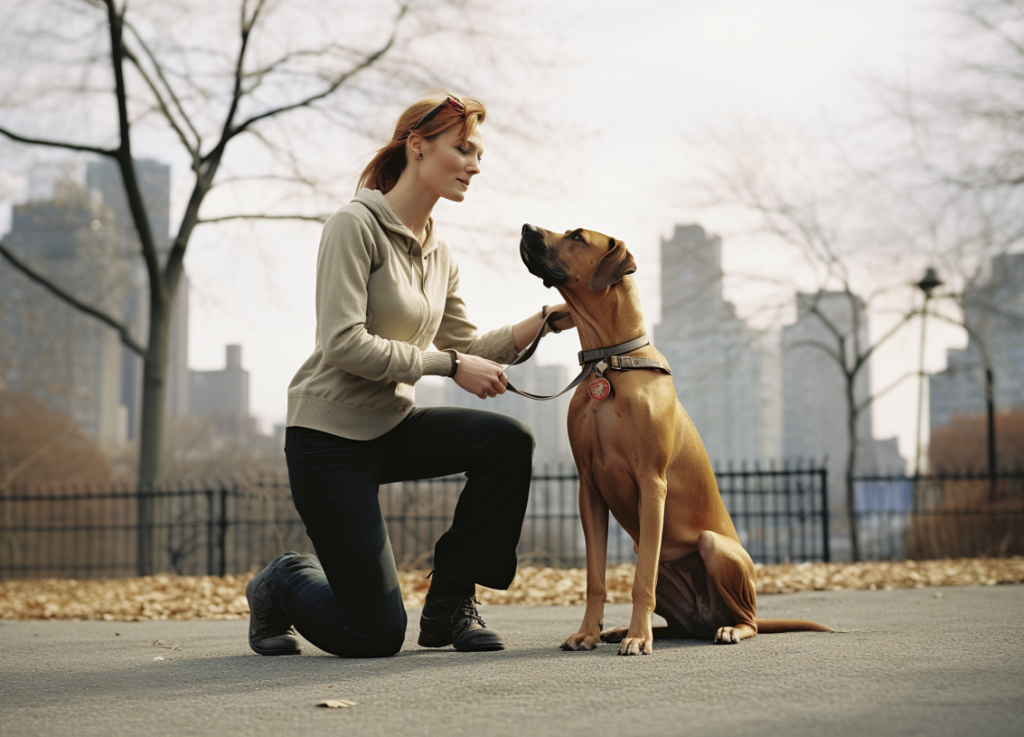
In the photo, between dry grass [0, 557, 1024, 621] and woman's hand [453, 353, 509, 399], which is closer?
woman's hand [453, 353, 509, 399]

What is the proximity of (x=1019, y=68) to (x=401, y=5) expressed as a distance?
10.2 meters

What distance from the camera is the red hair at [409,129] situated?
3.52 m

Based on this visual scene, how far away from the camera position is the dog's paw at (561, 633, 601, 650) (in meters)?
3.23

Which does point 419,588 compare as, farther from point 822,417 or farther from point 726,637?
point 822,417

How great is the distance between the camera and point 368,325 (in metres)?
3.50

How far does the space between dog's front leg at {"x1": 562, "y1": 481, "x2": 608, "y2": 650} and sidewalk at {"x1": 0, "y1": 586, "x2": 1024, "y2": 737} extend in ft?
0.33

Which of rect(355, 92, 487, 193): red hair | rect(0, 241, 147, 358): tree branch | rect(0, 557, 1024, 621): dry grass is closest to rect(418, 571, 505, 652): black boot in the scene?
rect(355, 92, 487, 193): red hair

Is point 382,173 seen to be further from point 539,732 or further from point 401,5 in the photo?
point 401,5

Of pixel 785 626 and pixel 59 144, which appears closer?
pixel 785 626

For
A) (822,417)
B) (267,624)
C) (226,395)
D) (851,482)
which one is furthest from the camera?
(822,417)

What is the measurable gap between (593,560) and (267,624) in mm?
1417

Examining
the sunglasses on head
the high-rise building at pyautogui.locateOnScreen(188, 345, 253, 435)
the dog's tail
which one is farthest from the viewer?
the high-rise building at pyautogui.locateOnScreen(188, 345, 253, 435)

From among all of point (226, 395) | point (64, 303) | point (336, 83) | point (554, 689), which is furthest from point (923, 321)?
point (226, 395)

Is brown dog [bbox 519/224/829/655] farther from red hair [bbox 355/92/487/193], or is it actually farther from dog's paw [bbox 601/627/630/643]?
red hair [bbox 355/92/487/193]
